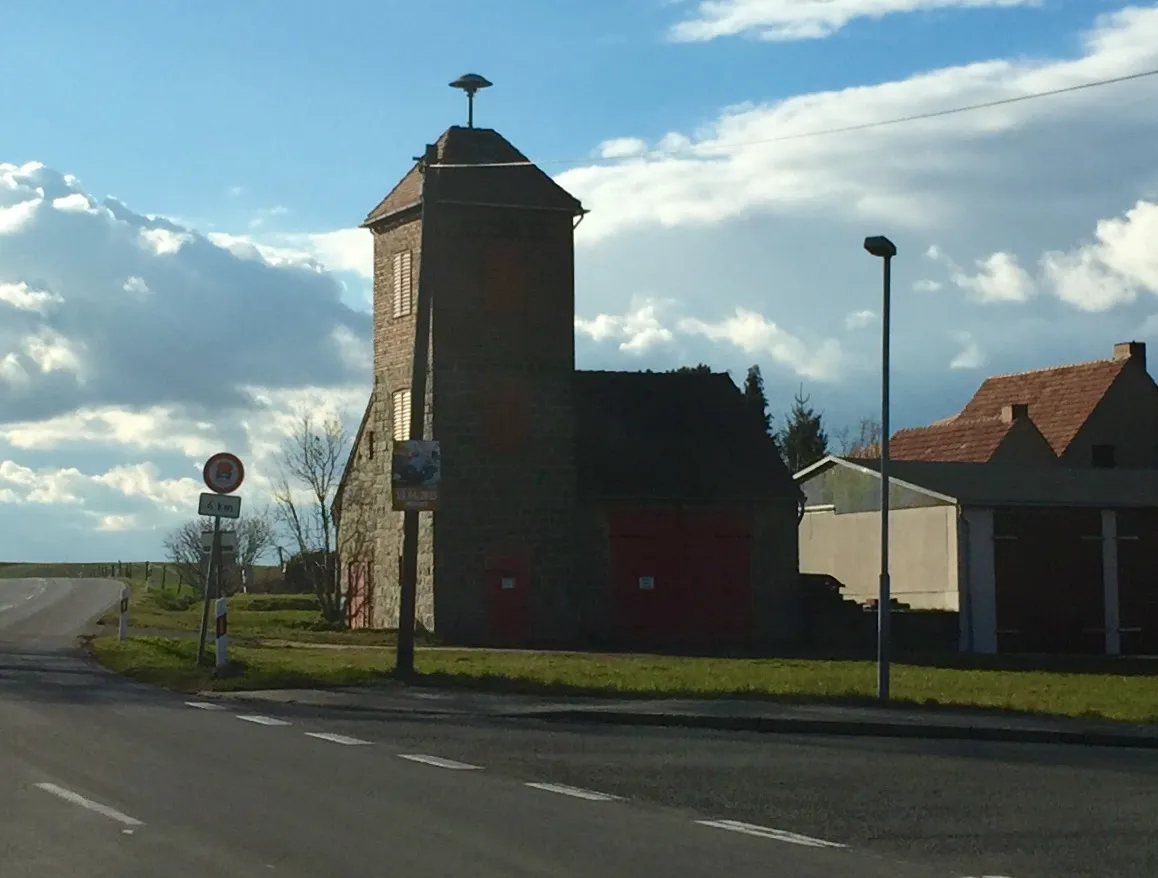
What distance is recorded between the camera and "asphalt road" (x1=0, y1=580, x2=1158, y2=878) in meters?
9.60

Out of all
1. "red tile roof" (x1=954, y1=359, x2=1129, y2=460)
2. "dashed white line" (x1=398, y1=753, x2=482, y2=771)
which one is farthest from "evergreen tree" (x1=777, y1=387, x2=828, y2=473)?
"dashed white line" (x1=398, y1=753, x2=482, y2=771)

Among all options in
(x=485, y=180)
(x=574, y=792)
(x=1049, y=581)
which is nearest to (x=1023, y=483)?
(x=1049, y=581)

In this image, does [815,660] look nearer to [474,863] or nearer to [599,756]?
[599,756]

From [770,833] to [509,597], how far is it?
32.2 m

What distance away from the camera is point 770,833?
10.8 m

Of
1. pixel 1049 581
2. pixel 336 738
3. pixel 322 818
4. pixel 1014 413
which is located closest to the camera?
pixel 322 818

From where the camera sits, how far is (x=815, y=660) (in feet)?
120

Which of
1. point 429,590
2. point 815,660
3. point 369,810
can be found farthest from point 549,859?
point 429,590

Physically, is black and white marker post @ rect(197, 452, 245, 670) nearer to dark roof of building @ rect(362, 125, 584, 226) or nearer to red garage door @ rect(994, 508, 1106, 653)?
dark roof of building @ rect(362, 125, 584, 226)

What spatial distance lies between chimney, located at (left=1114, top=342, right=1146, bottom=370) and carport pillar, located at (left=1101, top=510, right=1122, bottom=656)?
2263 centimetres

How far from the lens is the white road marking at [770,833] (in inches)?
408

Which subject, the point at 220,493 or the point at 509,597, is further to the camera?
the point at 509,597

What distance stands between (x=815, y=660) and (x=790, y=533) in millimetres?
8799

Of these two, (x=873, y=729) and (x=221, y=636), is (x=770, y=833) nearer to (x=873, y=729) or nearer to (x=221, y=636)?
(x=873, y=729)
